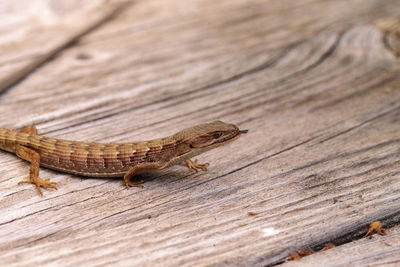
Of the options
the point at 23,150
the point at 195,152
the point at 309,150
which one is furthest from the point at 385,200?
the point at 23,150

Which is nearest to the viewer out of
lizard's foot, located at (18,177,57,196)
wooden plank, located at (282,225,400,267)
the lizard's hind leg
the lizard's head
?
wooden plank, located at (282,225,400,267)

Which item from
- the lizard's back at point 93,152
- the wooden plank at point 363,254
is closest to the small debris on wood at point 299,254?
the wooden plank at point 363,254

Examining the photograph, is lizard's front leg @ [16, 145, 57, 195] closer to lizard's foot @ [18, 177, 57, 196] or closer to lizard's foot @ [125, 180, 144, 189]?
lizard's foot @ [18, 177, 57, 196]

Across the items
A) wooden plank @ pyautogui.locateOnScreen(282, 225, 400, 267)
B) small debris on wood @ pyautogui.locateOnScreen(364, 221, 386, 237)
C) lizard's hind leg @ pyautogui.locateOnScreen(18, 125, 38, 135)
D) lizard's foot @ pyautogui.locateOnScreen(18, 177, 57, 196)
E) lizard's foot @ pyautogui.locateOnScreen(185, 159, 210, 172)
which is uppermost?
lizard's hind leg @ pyautogui.locateOnScreen(18, 125, 38, 135)

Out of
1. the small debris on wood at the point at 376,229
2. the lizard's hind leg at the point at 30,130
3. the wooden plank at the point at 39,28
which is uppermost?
the wooden plank at the point at 39,28

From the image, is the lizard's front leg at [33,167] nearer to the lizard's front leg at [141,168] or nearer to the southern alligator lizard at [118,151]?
the southern alligator lizard at [118,151]

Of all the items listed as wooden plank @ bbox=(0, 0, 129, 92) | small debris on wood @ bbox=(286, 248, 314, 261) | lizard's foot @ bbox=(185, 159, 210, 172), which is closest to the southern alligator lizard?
lizard's foot @ bbox=(185, 159, 210, 172)
